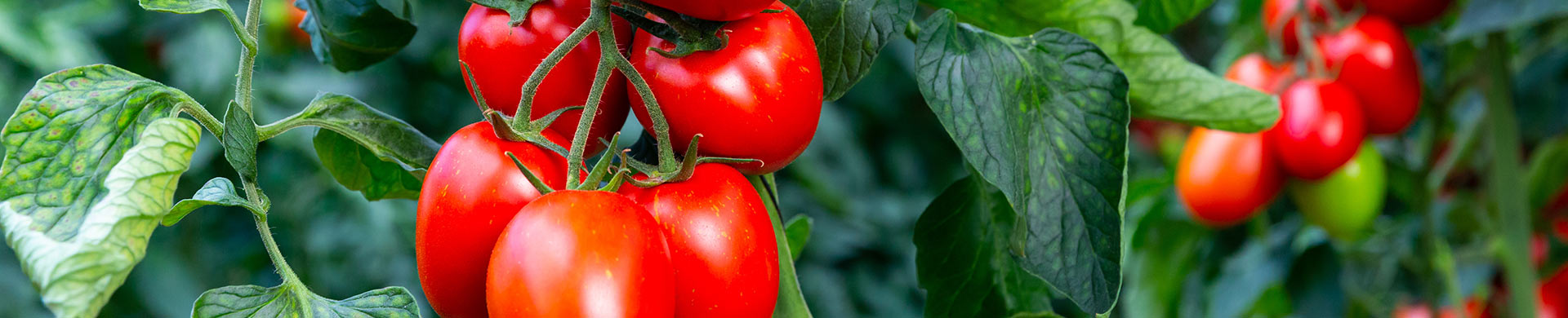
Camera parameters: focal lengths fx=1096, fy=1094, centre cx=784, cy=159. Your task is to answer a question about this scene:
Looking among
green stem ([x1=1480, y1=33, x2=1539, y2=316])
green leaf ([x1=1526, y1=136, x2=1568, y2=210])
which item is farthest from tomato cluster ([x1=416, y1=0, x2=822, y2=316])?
green leaf ([x1=1526, y1=136, x2=1568, y2=210])

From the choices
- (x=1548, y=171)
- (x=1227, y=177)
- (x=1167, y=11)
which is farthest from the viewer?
(x=1548, y=171)

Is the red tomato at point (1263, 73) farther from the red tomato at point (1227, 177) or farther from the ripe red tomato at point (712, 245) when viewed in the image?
the ripe red tomato at point (712, 245)

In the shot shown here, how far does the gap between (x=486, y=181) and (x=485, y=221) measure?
0.03 feet

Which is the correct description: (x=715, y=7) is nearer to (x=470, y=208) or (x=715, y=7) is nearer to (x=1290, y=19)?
(x=470, y=208)

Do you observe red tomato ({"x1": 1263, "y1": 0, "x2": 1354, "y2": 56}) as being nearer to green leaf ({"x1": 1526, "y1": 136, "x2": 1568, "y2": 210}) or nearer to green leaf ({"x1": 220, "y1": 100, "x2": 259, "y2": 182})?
green leaf ({"x1": 1526, "y1": 136, "x2": 1568, "y2": 210})

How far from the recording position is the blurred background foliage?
0.91 metres

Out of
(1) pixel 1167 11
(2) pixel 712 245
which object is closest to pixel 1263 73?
(1) pixel 1167 11

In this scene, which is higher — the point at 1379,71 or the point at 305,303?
the point at 305,303

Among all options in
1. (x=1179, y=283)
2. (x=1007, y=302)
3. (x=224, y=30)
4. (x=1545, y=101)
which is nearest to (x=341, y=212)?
(x=224, y=30)

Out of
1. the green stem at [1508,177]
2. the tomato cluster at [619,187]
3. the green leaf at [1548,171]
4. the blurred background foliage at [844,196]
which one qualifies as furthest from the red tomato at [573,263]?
the green leaf at [1548,171]

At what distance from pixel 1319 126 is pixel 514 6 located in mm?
609

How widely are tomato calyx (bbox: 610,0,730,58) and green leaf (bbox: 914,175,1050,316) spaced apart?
0.45 feet

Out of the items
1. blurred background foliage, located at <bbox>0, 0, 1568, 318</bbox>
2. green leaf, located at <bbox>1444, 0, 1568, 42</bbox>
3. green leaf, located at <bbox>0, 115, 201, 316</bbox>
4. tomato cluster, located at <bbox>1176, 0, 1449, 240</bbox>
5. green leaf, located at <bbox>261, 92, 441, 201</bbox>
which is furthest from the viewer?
blurred background foliage, located at <bbox>0, 0, 1568, 318</bbox>

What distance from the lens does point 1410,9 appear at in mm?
756
